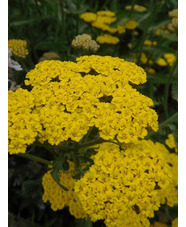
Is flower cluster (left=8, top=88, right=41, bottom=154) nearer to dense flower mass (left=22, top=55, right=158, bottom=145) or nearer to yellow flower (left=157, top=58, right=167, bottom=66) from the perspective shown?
dense flower mass (left=22, top=55, right=158, bottom=145)

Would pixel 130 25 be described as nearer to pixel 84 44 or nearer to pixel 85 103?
pixel 84 44

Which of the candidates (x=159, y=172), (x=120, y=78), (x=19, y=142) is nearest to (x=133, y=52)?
(x=120, y=78)

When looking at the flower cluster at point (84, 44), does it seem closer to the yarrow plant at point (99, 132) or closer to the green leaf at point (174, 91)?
the yarrow plant at point (99, 132)

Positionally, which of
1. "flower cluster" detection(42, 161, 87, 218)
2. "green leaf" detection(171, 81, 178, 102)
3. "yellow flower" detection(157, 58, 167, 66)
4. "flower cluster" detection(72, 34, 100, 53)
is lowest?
"flower cluster" detection(42, 161, 87, 218)

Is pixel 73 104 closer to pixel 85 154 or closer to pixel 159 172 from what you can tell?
pixel 85 154

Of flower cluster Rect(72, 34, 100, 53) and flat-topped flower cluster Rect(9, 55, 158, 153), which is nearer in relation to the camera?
flat-topped flower cluster Rect(9, 55, 158, 153)

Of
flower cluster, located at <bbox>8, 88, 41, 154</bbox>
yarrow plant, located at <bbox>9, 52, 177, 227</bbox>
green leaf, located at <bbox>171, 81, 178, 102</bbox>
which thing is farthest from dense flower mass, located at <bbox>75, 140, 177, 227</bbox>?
green leaf, located at <bbox>171, 81, 178, 102</bbox>

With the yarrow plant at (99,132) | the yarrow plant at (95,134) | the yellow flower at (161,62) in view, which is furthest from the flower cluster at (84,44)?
the yellow flower at (161,62)
